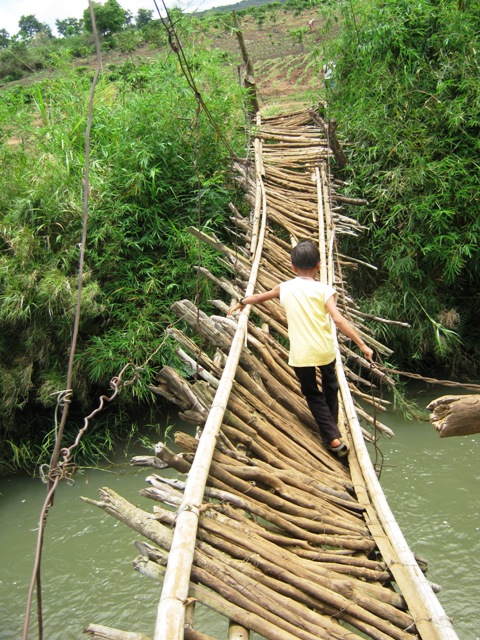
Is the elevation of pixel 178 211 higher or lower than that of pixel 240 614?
higher

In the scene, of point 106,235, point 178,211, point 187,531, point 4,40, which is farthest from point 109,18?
point 187,531

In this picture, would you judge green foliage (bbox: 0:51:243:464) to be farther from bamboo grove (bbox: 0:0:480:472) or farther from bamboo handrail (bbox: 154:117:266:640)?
bamboo handrail (bbox: 154:117:266:640)

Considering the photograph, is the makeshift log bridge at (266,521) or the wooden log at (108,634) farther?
the makeshift log bridge at (266,521)

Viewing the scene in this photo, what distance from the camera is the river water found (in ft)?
10.5

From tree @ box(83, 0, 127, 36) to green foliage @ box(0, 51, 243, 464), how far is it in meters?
8.17

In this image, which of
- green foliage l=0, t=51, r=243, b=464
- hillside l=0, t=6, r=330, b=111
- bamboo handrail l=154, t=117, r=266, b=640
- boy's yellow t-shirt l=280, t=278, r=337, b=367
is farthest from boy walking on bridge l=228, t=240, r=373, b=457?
hillside l=0, t=6, r=330, b=111

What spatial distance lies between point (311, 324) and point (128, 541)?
6.45ft

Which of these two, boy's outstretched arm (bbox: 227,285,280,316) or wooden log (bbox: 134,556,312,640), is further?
boy's outstretched arm (bbox: 227,285,280,316)

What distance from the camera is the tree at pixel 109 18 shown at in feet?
41.3

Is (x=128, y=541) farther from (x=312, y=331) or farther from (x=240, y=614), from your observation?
(x=240, y=614)

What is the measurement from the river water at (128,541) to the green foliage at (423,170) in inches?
38.3

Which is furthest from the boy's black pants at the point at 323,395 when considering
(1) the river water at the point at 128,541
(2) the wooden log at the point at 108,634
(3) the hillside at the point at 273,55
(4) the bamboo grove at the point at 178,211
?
(3) the hillside at the point at 273,55

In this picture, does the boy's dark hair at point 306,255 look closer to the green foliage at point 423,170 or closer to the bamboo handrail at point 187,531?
the bamboo handrail at point 187,531

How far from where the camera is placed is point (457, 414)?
1973mm
